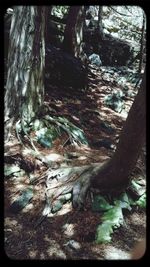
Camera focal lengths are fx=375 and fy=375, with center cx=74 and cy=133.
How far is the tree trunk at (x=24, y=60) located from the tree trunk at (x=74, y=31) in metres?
4.95

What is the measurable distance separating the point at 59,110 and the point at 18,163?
297 cm

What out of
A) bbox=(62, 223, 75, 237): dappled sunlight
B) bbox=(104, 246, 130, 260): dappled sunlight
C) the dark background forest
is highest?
the dark background forest

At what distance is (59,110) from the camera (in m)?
9.42

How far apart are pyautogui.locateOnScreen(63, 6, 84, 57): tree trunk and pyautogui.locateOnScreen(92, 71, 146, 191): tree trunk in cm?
785

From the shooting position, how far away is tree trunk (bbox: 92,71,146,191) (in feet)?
15.3

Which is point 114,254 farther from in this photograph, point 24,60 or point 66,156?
point 24,60

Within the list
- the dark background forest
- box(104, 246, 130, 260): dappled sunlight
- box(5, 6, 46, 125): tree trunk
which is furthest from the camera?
box(5, 6, 46, 125): tree trunk

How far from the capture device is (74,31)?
1291cm

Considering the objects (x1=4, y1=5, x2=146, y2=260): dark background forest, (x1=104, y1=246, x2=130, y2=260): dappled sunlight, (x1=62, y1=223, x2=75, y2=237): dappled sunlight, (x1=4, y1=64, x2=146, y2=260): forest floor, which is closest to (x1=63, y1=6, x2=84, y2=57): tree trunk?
(x1=4, y1=5, x2=146, y2=260): dark background forest

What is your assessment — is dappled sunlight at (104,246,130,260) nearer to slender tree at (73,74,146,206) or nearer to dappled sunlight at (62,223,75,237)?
dappled sunlight at (62,223,75,237)

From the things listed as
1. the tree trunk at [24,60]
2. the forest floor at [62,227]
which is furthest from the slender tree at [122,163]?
the tree trunk at [24,60]

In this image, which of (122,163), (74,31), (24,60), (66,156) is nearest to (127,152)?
(122,163)

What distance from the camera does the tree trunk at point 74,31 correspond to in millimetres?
12688

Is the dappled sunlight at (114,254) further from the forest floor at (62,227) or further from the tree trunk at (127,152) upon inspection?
the tree trunk at (127,152)
